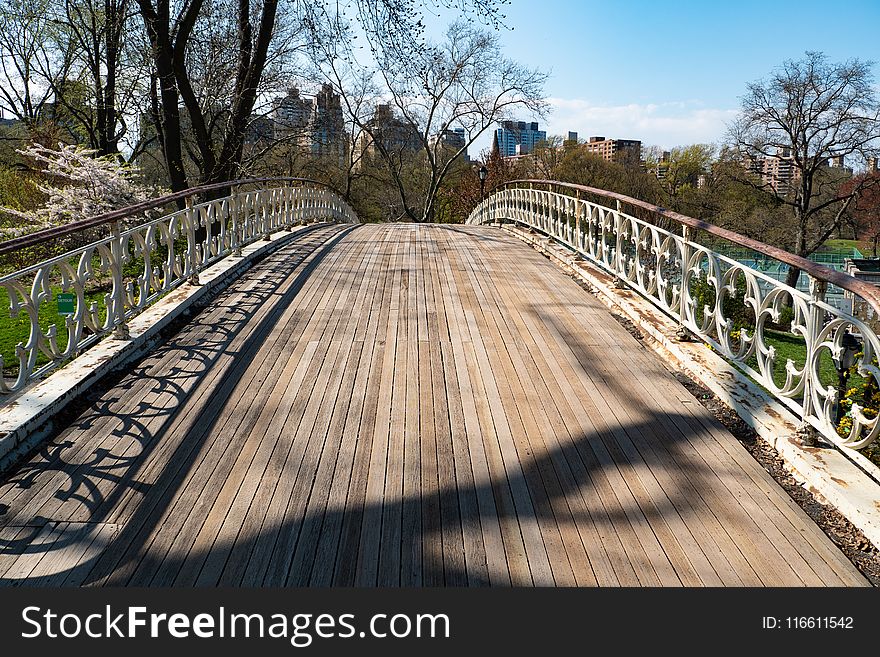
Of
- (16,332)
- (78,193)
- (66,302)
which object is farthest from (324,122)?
(66,302)

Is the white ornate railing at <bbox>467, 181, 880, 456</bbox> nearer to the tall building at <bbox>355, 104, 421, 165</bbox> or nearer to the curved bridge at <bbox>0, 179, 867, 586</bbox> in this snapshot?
the curved bridge at <bbox>0, 179, 867, 586</bbox>

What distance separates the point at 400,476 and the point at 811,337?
2.16 m

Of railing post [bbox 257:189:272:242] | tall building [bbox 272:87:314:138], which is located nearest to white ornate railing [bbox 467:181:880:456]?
railing post [bbox 257:189:272:242]

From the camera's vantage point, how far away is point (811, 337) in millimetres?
3297

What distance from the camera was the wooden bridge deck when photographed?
2502 millimetres

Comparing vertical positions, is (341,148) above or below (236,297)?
above

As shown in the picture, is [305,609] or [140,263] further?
[140,263]

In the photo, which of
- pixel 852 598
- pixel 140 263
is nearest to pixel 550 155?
pixel 140 263

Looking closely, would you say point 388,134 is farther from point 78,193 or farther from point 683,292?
point 683,292

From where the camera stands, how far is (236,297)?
645cm

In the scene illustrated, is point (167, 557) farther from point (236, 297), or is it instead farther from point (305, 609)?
point (236, 297)

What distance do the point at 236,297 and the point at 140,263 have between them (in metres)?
10.4

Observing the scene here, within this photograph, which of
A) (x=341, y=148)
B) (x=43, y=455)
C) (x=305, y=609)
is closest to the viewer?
(x=305, y=609)

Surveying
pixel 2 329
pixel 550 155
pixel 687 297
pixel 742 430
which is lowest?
pixel 2 329
